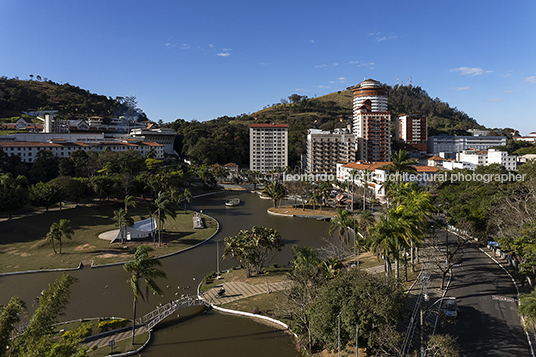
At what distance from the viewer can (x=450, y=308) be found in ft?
64.6

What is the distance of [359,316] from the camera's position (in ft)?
51.5

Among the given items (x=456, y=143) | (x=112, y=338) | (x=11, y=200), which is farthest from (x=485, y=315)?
(x=456, y=143)

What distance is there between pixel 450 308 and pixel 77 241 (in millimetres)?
35747

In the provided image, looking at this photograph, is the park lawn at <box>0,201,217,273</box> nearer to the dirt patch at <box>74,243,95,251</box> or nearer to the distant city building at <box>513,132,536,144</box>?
the dirt patch at <box>74,243,95,251</box>

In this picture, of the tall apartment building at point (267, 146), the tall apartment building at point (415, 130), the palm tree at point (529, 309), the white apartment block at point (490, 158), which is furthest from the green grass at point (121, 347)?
the tall apartment building at point (415, 130)

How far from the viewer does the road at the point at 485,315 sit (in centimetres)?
1662

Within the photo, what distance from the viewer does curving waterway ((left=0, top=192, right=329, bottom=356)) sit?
62.1 ft


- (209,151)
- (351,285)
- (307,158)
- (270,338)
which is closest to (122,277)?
(270,338)

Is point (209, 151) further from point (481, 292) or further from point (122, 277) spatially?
point (481, 292)

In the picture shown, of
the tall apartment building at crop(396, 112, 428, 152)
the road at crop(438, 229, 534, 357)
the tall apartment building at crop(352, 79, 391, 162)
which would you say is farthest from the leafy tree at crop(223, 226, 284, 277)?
the tall apartment building at crop(396, 112, 428, 152)

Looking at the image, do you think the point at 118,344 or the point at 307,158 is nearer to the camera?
the point at 118,344

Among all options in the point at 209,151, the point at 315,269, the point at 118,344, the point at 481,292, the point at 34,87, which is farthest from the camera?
the point at 34,87

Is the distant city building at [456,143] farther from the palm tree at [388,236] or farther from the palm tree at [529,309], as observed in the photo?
the palm tree at [529,309]

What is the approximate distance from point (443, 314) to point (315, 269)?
753 cm
